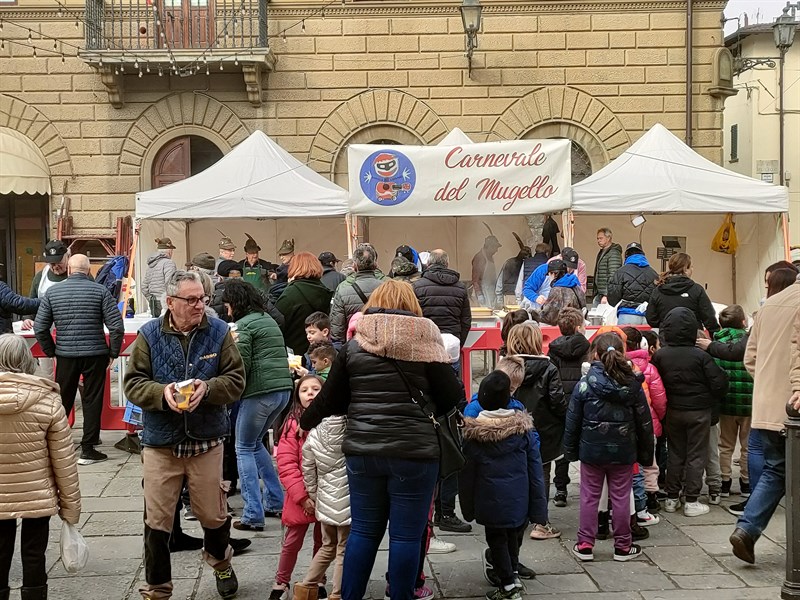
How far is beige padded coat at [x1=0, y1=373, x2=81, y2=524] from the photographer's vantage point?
4551 millimetres

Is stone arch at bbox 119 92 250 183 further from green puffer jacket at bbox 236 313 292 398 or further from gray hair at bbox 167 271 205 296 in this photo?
gray hair at bbox 167 271 205 296

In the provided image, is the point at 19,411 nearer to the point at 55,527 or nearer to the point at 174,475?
the point at 174,475

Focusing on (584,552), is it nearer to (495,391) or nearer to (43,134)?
(495,391)

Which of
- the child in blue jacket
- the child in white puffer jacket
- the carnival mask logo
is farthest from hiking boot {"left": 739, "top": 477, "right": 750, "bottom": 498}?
the carnival mask logo

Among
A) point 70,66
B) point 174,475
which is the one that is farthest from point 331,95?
point 174,475

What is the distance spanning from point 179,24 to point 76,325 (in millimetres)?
10764

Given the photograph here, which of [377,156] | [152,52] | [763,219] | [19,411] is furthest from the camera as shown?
[152,52]

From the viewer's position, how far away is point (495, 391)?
5.01 m

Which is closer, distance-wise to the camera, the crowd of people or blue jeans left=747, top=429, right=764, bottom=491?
the crowd of people

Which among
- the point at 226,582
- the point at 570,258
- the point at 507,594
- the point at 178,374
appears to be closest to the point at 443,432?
the point at 507,594

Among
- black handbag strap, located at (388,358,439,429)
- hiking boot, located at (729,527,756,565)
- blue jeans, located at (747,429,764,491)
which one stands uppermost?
black handbag strap, located at (388,358,439,429)

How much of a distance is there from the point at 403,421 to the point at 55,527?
11.5 feet

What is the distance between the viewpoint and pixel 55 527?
654 cm

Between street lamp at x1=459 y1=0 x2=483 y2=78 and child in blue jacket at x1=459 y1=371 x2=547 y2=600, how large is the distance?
1223cm
